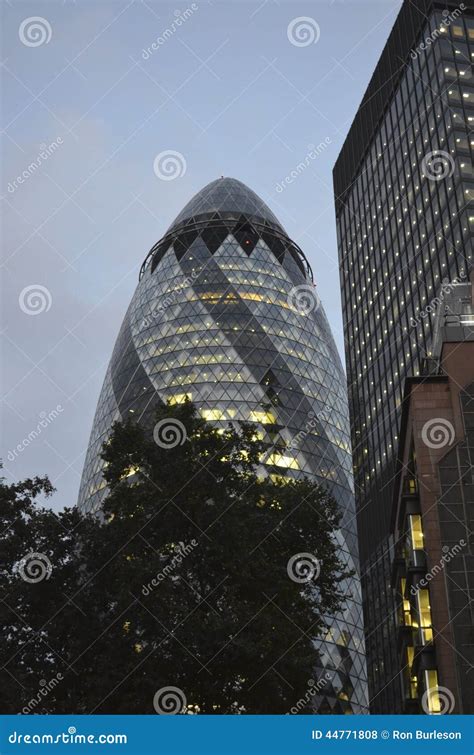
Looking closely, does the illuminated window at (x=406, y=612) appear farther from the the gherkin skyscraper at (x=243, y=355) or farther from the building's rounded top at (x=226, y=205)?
the building's rounded top at (x=226, y=205)

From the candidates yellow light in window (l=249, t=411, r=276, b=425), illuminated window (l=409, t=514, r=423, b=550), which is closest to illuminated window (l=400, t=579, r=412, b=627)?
illuminated window (l=409, t=514, r=423, b=550)

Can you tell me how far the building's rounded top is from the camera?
335 ft

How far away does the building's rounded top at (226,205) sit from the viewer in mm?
102125

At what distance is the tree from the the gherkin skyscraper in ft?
144

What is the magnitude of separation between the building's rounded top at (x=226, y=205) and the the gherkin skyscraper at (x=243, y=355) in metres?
0.34

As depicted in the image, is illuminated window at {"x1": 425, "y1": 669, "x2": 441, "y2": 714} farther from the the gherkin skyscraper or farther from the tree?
the the gherkin skyscraper

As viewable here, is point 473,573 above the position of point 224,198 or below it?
below

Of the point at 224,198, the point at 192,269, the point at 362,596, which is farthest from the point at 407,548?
the point at 224,198

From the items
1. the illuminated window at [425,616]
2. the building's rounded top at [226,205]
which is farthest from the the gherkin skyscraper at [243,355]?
the illuminated window at [425,616]

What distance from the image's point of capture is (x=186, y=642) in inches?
1102

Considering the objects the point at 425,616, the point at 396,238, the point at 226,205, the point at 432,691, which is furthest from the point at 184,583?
the point at 226,205

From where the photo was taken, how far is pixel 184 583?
29.9 metres
